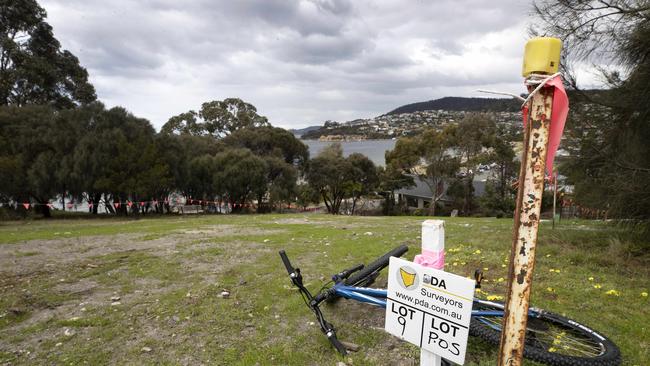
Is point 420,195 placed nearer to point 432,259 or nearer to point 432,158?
point 432,158

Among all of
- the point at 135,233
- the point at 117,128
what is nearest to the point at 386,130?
the point at 117,128

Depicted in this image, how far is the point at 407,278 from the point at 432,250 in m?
0.23

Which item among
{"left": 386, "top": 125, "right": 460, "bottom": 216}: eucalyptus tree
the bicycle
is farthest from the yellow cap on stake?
{"left": 386, "top": 125, "right": 460, "bottom": 216}: eucalyptus tree

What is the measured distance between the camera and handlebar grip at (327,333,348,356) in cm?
359

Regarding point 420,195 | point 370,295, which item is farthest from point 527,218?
point 420,195

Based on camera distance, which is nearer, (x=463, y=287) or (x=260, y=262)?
(x=463, y=287)

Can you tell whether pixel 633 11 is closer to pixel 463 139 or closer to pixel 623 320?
pixel 623 320

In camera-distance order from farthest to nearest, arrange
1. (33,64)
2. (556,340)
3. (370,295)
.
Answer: (33,64) < (370,295) < (556,340)

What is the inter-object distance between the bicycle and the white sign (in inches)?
37.7

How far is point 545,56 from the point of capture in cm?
162

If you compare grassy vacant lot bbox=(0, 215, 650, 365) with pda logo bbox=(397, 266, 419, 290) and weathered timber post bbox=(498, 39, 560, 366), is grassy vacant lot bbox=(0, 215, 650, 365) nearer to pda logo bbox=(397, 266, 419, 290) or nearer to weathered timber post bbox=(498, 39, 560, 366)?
pda logo bbox=(397, 266, 419, 290)

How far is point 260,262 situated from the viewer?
745 cm

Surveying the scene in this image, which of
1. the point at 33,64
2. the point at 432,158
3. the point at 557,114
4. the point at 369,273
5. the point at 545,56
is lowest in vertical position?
the point at 369,273

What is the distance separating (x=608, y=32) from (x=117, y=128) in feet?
81.5
